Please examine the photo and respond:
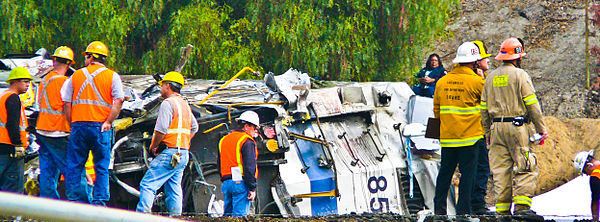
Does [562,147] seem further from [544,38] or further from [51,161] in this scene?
[51,161]

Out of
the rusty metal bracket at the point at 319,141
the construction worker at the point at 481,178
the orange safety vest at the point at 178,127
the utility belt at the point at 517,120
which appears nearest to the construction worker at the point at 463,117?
the construction worker at the point at 481,178

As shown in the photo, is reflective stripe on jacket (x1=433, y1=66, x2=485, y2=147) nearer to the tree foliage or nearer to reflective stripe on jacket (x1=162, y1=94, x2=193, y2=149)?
reflective stripe on jacket (x1=162, y1=94, x2=193, y2=149)

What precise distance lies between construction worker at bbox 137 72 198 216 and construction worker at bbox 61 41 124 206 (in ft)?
1.34

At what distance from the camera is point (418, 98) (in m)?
10.8

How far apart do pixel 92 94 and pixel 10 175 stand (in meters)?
1.25

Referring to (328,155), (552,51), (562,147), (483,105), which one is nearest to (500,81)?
(483,105)

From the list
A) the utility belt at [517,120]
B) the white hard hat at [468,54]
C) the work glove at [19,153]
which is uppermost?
the white hard hat at [468,54]

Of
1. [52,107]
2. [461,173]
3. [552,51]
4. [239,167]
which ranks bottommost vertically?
[461,173]

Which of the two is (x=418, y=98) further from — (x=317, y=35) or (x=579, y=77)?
(x=579, y=77)

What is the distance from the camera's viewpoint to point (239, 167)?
8.02 metres

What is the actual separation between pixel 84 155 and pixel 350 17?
822 centimetres

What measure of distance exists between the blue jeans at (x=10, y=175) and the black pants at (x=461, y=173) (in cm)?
427

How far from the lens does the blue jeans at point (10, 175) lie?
25.2 ft

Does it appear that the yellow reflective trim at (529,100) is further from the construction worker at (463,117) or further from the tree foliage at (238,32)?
the tree foliage at (238,32)
